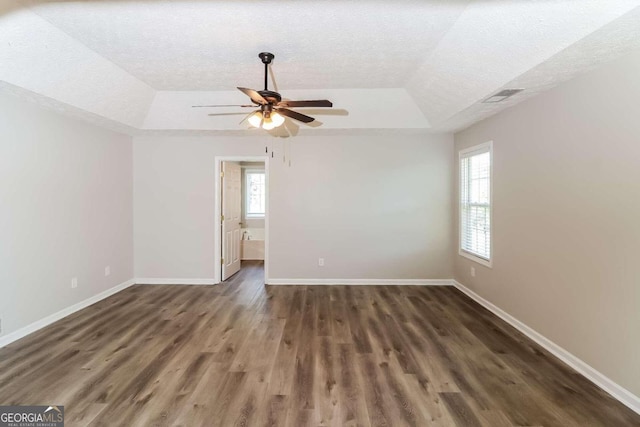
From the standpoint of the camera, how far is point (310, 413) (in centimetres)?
205

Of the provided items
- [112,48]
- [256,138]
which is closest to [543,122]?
[256,138]

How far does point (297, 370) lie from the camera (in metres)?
2.57

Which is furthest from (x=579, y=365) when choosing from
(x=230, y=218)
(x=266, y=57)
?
(x=230, y=218)

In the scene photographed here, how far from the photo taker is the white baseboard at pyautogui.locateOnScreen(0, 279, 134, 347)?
302 centimetres

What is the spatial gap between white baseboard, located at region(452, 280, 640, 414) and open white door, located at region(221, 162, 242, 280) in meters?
4.33

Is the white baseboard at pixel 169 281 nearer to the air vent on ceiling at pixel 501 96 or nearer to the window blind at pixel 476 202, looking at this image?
the window blind at pixel 476 202

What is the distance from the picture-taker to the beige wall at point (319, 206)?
5094 mm

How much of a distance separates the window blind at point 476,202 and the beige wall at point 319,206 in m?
0.34

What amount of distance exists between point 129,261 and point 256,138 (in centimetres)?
A: 301

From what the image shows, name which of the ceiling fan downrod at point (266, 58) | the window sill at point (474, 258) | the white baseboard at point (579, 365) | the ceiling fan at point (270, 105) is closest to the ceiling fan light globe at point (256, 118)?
the ceiling fan at point (270, 105)

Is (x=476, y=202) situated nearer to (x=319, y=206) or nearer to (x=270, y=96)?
(x=319, y=206)

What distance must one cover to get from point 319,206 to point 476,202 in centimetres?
246

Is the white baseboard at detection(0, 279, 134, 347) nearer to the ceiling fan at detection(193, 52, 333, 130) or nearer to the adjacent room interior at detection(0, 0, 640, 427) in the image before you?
the adjacent room interior at detection(0, 0, 640, 427)

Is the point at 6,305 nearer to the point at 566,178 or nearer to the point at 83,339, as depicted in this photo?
the point at 83,339
